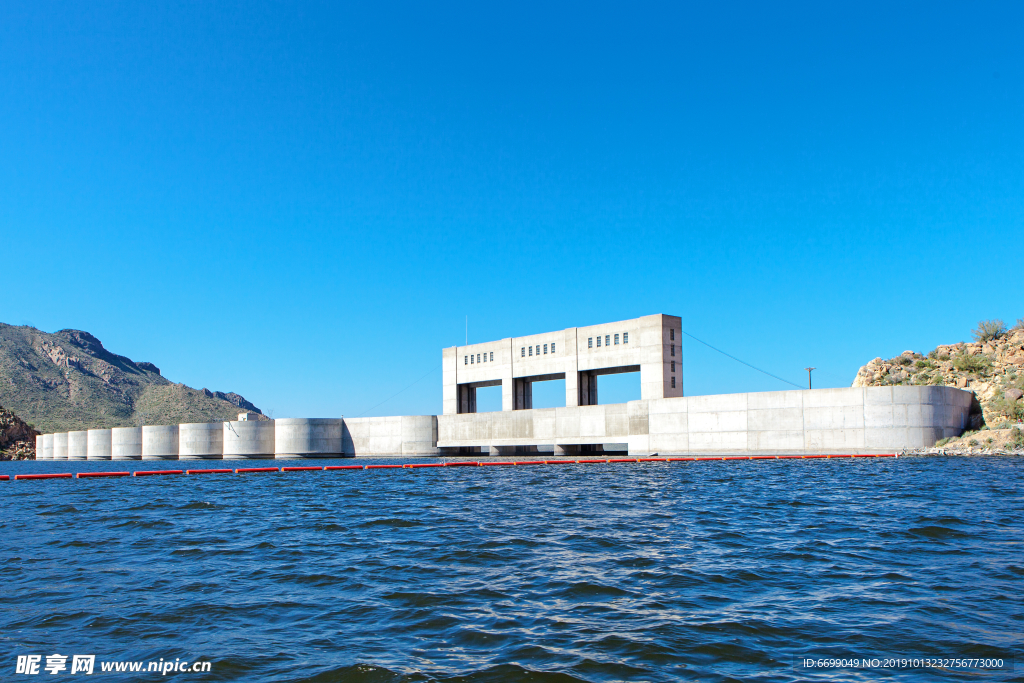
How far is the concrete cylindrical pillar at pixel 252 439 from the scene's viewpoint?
8038 cm

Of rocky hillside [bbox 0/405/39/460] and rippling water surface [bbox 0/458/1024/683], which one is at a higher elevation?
rippling water surface [bbox 0/458/1024/683]

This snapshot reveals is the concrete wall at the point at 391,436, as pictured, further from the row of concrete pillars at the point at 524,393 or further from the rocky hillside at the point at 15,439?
the rocky hillside at the point at 15,439

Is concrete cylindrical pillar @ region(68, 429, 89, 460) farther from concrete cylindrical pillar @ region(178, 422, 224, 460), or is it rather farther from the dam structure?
concrete cylindrical pillar @ region(178, 422, 224, 460)

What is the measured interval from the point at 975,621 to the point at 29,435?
500 ft

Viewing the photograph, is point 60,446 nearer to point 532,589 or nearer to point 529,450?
point 529,450

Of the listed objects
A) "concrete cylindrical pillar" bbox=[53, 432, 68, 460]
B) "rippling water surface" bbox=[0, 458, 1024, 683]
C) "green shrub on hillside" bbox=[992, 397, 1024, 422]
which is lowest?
"concrete cylindrical pillar" bbox=[53, 432, 68, 460]

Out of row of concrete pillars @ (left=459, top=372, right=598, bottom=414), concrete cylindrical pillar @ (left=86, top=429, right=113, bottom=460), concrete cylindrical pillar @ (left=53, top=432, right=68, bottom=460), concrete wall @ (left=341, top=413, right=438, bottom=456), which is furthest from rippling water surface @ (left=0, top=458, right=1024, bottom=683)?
concrete cylindrical pillar @ (left=53, top=432, right=68, bottom=460)

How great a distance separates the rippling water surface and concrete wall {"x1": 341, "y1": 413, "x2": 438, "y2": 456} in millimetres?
53954

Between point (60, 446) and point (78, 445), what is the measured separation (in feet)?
20.4

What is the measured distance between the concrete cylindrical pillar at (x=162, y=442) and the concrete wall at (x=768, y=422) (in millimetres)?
47437

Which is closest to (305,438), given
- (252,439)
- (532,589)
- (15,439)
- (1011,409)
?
(252,439)

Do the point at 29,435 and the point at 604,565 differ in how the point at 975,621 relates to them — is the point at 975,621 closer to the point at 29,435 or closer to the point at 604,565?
the point at 604,565

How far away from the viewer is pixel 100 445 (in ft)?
318

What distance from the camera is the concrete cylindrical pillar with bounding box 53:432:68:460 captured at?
342 feet
